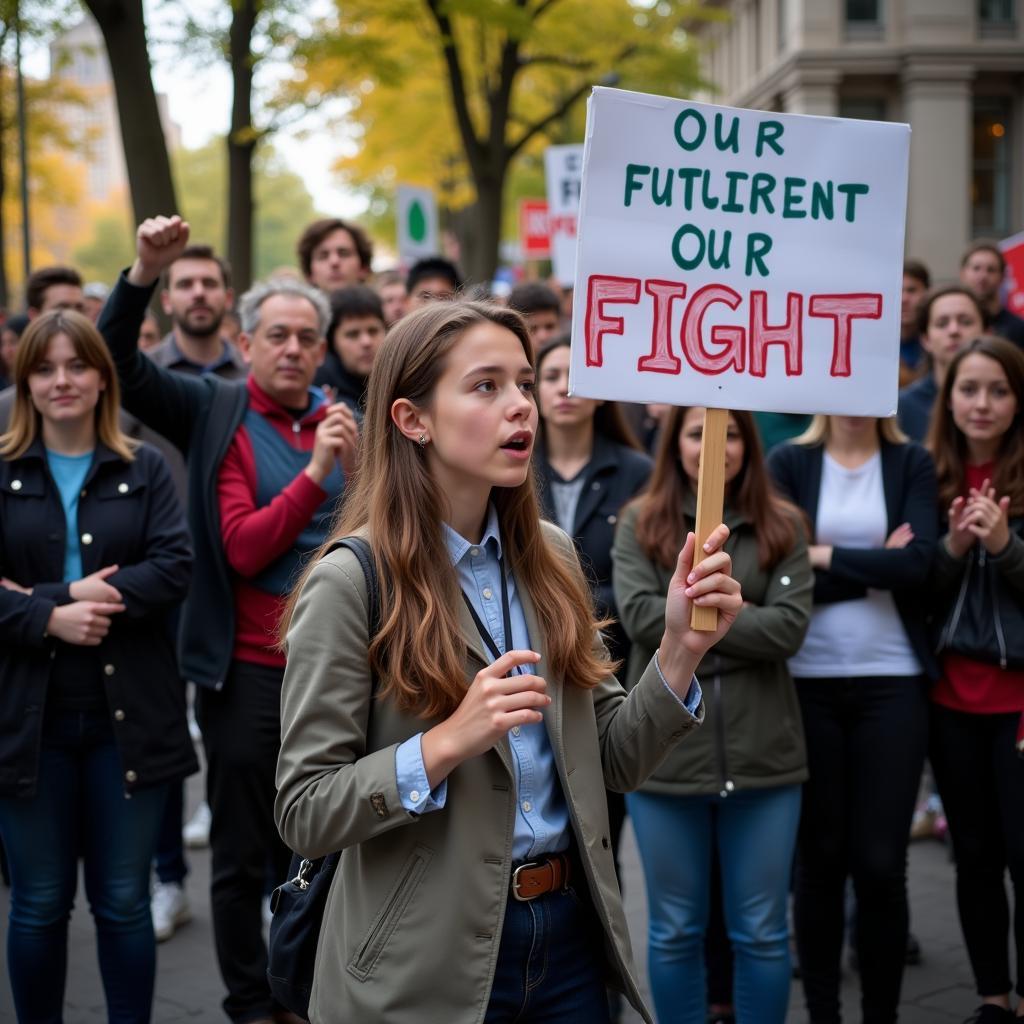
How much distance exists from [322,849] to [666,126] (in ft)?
5.18

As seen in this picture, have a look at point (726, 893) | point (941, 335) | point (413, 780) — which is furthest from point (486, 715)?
point (941, 335)

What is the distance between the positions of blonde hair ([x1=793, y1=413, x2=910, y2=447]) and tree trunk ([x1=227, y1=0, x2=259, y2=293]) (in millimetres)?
10438

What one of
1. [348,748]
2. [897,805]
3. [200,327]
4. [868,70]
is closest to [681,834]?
[897,805]

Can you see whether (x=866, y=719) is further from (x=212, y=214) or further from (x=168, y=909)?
(x=212, y=214)

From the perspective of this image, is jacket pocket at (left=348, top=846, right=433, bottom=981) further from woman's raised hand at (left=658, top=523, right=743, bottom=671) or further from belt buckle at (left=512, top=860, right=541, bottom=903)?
woman's raised hand at (left=658, top=523, right=743, bottom=671)

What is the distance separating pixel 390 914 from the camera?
2436mm

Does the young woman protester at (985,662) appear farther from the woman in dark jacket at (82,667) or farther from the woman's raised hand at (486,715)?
the woman in dark jacket at (82,667)

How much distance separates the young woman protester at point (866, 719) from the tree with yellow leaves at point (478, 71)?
42.7 feet

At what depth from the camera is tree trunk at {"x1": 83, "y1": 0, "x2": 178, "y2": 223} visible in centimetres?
1117

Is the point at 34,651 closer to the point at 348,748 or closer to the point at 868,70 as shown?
the point at 348,748

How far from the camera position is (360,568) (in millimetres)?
2533

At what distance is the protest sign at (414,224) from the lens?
39.3ft

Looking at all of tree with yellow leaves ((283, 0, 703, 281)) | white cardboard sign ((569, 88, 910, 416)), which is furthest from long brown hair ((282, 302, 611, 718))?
tree with yellow leaves ((283, 0, 703, 281))

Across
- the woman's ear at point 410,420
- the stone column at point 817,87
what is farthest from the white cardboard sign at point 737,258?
the stone column at point 817,87
